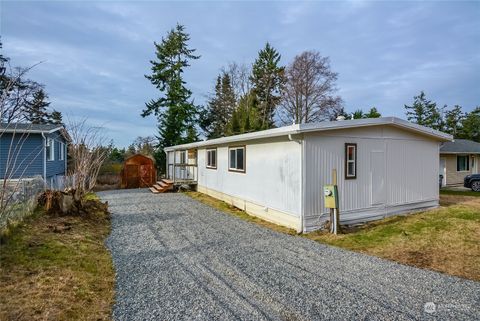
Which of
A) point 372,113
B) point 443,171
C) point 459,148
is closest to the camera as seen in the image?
point 443,171

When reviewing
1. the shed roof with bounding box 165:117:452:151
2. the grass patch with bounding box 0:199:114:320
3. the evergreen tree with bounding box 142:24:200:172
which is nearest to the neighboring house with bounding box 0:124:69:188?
the grass patch with bounding box 0:199:114:320

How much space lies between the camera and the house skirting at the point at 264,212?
7340 mm

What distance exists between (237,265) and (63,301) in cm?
249

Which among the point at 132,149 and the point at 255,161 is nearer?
the point at 255,161

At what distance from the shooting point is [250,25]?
560 inches

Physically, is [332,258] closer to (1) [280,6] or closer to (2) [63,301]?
(2) [63,301]

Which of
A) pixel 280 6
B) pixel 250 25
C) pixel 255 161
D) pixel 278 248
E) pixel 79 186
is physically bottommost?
pixel 278 248

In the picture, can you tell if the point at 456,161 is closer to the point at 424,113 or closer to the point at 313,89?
the point at 313,89

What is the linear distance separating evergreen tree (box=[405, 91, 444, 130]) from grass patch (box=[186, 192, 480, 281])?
32671mm

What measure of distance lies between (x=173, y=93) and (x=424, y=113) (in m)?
32.2

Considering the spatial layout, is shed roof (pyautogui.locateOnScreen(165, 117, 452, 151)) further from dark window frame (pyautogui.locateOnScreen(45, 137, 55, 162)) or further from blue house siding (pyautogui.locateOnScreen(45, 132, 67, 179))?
blue house siding (pyautogui.locateOnScreen(45, 132, 67, 179))

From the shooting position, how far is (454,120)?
35156 millimetres

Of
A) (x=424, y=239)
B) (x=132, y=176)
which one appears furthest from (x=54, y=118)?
(x=424, y=239)

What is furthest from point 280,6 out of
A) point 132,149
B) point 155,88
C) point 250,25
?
point 132,149
